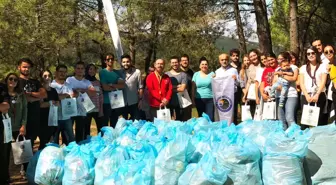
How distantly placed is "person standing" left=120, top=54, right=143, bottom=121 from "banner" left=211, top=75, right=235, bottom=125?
107 centimetres

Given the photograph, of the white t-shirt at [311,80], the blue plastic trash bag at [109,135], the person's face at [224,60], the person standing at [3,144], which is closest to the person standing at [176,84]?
the person's face at [224,60]

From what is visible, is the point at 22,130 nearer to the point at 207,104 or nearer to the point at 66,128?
the point at 66,128

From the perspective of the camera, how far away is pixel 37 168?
4410mm

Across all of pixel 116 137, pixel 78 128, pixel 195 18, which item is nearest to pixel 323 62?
pixel 116 137

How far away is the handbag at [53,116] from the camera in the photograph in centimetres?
538

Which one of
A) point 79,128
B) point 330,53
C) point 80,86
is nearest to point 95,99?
point 80,86

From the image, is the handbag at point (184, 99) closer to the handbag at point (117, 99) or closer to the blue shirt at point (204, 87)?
the blue shirt at point (204, 87)

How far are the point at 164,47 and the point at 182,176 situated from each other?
12098mm

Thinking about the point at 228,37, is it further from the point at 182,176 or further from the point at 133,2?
the point at 182,176

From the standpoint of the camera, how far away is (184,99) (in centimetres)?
634

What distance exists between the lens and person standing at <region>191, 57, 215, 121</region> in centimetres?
645

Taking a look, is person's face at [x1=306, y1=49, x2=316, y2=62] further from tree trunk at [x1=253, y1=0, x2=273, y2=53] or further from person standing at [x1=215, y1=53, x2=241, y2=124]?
tree trunk at [x1=253, y1=0, x2=273, y2=53]

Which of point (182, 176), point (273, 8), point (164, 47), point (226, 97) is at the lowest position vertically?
point (182, 176)

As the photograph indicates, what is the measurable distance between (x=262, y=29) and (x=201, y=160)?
7.64 metres
